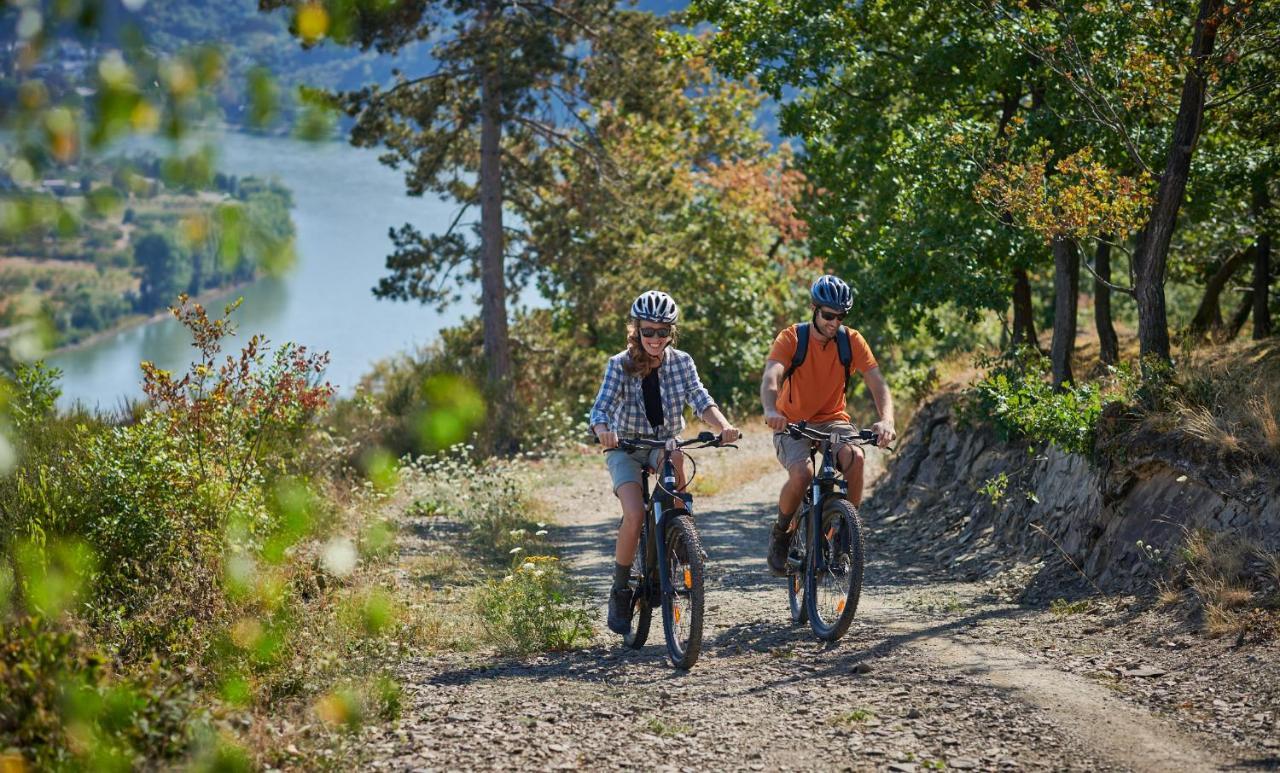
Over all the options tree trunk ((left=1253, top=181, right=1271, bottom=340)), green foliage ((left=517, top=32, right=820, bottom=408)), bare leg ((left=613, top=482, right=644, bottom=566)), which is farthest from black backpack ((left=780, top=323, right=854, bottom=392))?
green foliage ((left=517, top=32, right=820, bottom=408))

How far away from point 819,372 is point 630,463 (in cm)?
148

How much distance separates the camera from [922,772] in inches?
209

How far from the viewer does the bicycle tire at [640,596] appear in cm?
750

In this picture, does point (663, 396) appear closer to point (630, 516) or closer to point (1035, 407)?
point (630, 516)

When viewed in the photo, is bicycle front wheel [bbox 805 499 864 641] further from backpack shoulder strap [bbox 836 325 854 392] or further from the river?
the river

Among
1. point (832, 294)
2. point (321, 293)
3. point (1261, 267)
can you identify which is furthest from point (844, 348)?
point (321, 293)

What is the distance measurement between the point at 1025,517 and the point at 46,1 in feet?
32.2

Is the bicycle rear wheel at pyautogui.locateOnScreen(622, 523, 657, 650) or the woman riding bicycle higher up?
the woman riding bicycle

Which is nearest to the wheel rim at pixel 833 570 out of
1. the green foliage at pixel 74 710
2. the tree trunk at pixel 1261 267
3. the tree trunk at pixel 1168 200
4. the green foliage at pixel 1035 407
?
the green foliage at pixel 1035 407

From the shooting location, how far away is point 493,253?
2467 cm

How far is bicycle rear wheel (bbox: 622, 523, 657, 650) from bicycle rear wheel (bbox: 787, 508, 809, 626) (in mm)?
1079

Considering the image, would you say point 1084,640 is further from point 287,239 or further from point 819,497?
point 287,239

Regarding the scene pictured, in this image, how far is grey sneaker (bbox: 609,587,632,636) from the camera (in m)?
7.70

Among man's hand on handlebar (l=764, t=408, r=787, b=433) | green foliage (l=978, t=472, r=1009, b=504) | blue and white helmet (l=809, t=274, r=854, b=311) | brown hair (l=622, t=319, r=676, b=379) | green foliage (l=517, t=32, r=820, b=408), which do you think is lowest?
green foliage (l=978, t=472, r=1009, b=504)
